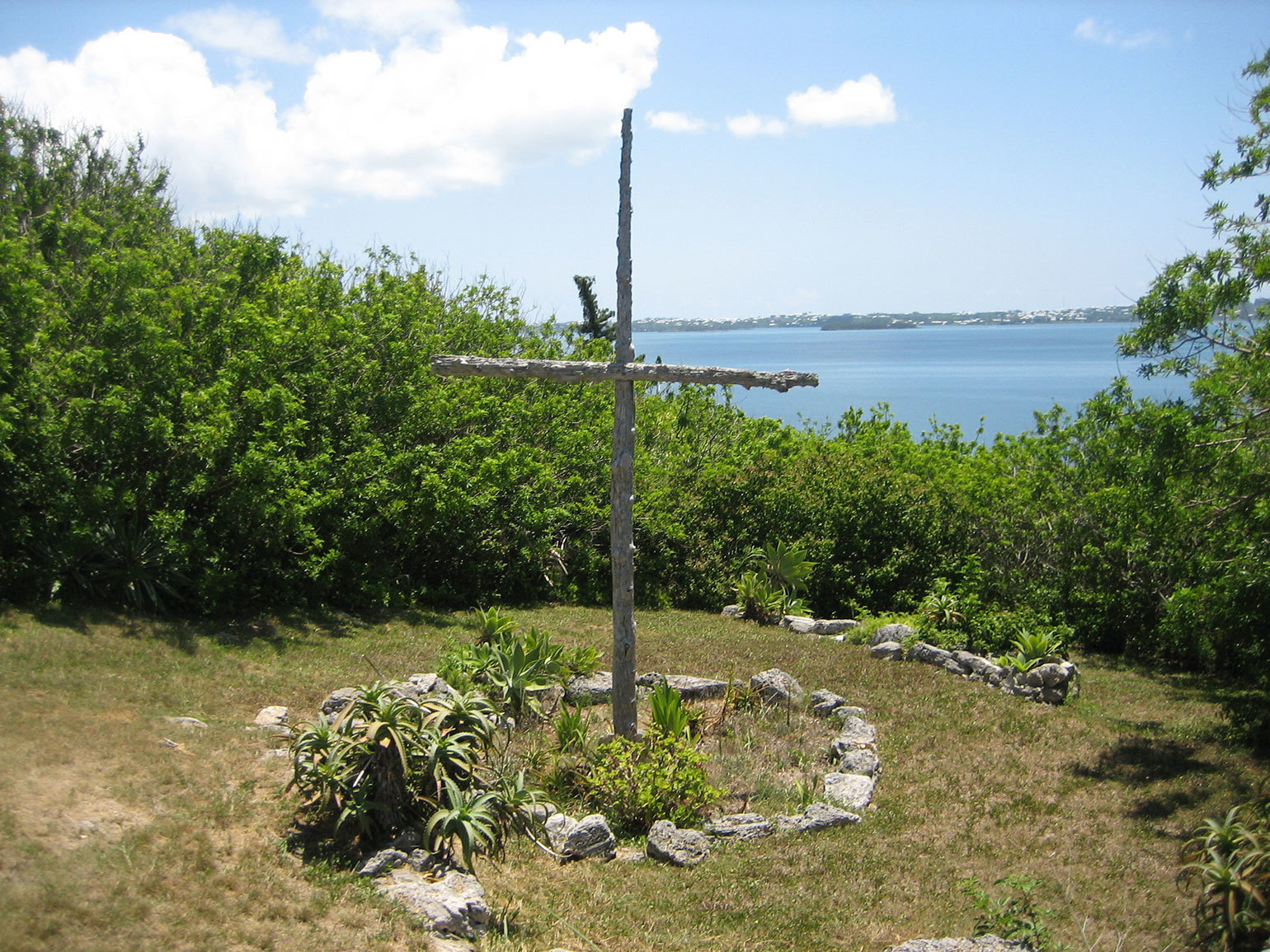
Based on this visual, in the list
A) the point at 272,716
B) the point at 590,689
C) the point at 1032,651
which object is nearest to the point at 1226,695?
the point at 1032,651

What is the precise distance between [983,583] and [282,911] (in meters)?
12.3

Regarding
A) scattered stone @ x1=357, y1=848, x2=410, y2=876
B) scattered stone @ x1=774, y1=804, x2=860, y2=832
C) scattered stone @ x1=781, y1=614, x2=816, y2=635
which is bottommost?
scattered stone @ x1=781, y1=614, x2=816, y2=635

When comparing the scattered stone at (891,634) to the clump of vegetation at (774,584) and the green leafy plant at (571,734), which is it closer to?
the clump of vegetation at (774,584)

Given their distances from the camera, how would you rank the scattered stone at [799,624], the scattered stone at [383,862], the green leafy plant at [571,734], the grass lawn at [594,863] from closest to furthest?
the grass lawn at [594,863] → the scattered stone at [383,862] → the green leafy plant at [571,734] → the scattered stone at [799,624]

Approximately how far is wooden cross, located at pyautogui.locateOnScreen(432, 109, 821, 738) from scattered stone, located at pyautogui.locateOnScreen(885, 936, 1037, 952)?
3.23 metres

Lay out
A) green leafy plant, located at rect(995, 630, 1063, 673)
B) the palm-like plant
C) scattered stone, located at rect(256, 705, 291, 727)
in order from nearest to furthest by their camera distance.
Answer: the palm-like plant, scattered stone, located at rect(256, 705, 291, 727), green leafy plant, located at rect(995, 630, 1063, 673)

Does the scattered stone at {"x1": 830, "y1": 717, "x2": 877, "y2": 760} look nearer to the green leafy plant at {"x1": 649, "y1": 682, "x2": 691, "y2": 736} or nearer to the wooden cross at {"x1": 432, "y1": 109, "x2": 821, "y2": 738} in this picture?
the green leafy plant at {"x1": 649, "y1": 682, "x2": 691, "y2": 736}

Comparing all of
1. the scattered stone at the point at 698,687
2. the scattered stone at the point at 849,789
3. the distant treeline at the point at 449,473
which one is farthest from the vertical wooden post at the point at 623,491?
the distant treeline at the point at 449,473

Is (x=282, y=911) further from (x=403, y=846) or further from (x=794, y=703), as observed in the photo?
(x=794, y=703)

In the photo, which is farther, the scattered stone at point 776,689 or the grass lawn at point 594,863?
the scattered stone at point 776,689

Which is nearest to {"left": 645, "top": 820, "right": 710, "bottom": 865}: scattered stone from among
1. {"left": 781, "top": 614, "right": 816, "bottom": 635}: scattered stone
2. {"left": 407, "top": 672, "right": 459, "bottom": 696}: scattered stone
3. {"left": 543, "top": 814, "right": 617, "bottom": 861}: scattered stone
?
{"left": 543, "top": 814, "right": 617, "bottom": 861}: scattered stone

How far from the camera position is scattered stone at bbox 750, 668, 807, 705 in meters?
10.6

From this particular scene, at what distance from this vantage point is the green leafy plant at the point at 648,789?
7.61 meters

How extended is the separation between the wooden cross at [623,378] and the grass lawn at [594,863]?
1372 millimetres
